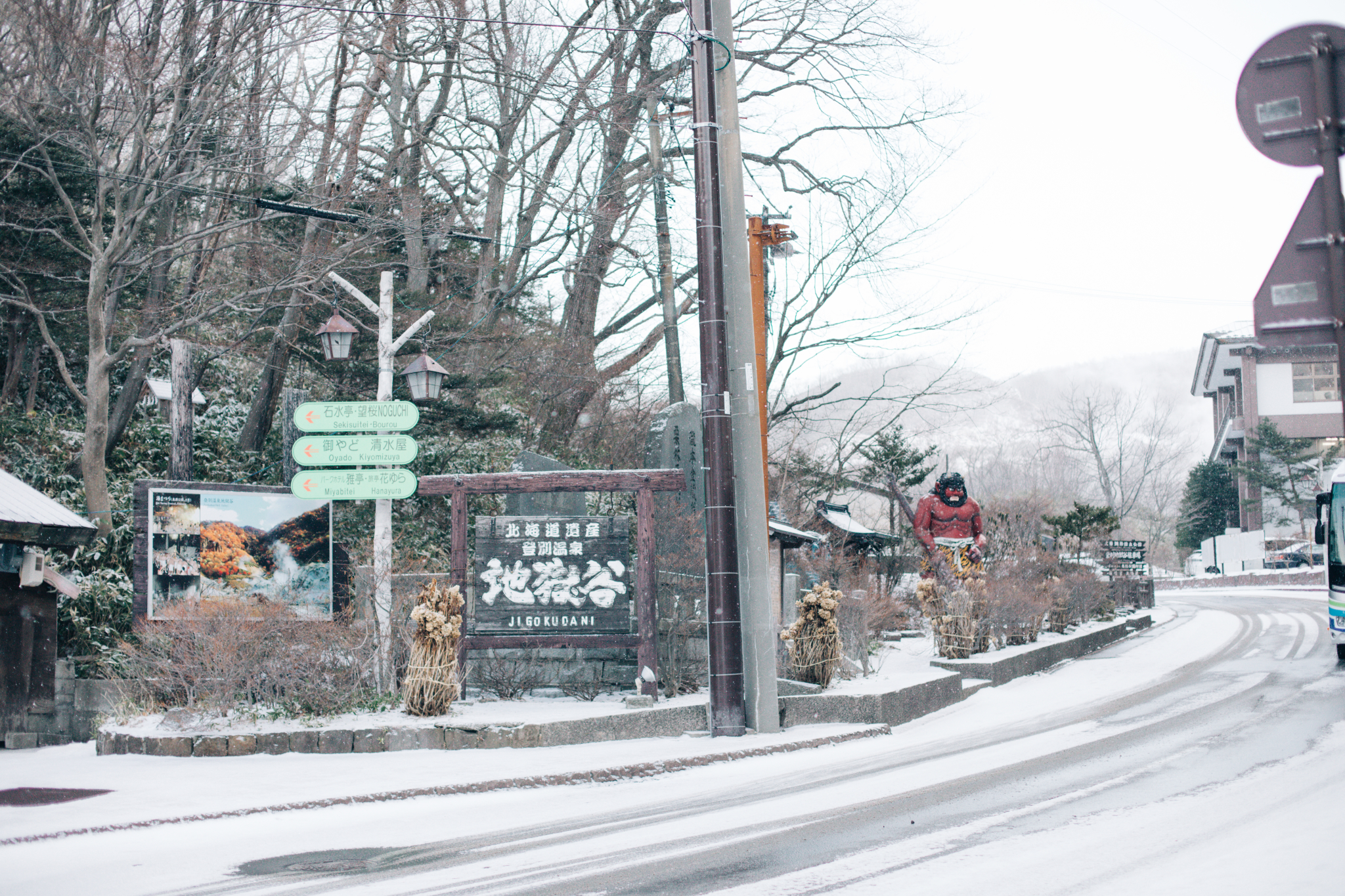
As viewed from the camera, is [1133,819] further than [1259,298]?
Yes

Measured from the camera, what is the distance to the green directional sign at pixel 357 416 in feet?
43.3

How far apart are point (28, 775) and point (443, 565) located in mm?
8706

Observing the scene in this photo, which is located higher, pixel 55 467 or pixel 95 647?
pixel 55 467

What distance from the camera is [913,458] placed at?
110ft

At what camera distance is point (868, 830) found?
730 centimetres

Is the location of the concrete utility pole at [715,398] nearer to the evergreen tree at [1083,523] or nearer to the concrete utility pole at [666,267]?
the concrete utility pole at [666,267]

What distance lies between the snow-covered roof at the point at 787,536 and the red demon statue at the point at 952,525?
221 cm

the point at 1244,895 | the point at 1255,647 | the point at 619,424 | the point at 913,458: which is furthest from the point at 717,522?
the point at 913,458

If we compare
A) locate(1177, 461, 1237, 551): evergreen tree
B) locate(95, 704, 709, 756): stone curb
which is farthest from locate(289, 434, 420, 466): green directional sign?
locate(1177, 461, 1237, 551): evergreen tree

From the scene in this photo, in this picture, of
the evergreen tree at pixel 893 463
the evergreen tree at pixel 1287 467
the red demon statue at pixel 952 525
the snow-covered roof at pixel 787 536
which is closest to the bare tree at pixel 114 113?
the snow-covered roof at pixel 787 536

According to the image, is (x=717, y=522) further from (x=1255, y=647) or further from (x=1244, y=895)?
(x=1255, y=647)

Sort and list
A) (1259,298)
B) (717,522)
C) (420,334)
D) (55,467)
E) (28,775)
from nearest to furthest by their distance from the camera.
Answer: (1259,298) → (28,775) → (717,522) → (55,467) → (420,334)

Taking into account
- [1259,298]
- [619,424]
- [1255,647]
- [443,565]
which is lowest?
[1255,647]

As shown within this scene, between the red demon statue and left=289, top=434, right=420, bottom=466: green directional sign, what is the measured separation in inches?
438
